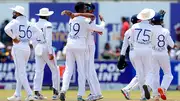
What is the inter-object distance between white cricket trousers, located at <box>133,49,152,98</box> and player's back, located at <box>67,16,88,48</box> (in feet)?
5.38

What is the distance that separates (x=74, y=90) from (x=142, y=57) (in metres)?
7.66

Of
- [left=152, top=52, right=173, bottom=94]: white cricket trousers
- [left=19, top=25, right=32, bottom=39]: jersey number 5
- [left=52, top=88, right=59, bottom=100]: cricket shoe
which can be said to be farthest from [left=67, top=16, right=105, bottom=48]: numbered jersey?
[left=52, top=88, right=59, bottom=100]: cricket shoe

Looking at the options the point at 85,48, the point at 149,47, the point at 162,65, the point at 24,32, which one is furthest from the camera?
the point at 162,65

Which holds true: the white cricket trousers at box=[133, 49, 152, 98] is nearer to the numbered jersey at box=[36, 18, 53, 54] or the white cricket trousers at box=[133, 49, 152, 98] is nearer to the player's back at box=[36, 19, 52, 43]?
the numbered jersey at box=[36, 18, 53, 54]

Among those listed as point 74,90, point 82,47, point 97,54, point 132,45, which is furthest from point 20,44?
point 97,54

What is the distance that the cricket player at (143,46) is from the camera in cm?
1894

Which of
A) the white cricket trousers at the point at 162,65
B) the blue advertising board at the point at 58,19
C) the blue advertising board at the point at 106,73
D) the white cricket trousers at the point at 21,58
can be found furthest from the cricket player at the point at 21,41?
the blue advertising board at the point at 58,19

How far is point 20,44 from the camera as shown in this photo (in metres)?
18.3

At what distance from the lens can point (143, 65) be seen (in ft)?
63.1

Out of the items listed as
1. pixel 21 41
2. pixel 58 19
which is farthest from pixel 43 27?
pixel 58 19

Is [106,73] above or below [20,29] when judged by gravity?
below

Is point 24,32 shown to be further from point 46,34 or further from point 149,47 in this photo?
point 149,47

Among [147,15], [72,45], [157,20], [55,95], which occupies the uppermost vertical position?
[147,15]

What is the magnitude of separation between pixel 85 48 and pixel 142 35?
5.57ft
